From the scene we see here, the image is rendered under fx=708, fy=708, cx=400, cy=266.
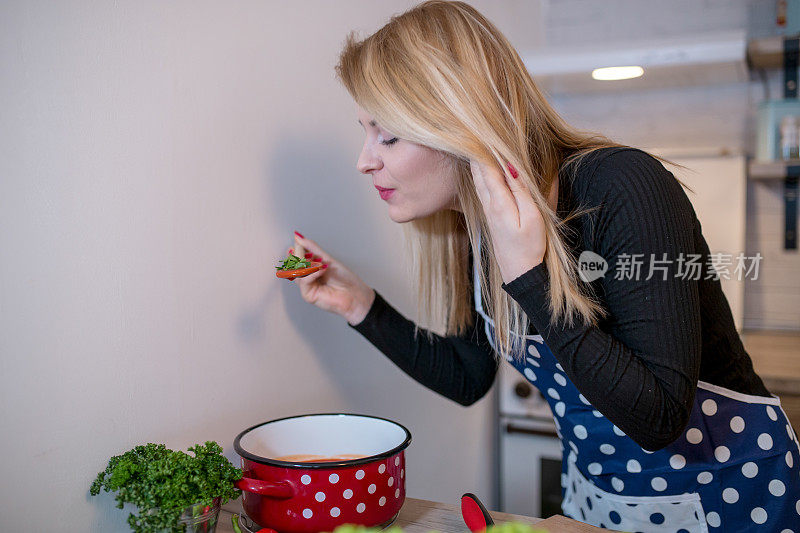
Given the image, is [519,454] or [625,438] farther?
[519,454]

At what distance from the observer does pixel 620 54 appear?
5.79 feet

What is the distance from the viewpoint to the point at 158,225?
Answer: 2.83 ft

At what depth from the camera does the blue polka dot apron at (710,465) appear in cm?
100

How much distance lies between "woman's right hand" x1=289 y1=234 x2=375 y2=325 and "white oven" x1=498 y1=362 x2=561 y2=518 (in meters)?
0.83

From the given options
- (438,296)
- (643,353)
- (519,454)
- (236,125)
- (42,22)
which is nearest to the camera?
(42,22)

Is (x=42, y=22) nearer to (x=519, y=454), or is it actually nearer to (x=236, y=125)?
(x=236, y=125)

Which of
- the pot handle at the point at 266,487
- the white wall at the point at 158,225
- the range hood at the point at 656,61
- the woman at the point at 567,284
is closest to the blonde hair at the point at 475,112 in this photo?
the woman at the point at 567,284

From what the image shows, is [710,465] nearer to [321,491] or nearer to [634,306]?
[634,306]

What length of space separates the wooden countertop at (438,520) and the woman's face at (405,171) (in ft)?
1.23

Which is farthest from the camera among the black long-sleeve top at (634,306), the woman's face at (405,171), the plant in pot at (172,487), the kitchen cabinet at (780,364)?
the kitchen cabinet at (780,364)

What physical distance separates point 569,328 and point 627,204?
16 centimetres

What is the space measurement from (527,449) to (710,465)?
0.95m

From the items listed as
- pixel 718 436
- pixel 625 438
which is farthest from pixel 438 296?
pixel 718 436

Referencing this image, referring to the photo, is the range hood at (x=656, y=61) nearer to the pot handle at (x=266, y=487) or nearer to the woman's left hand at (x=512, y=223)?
the woman's left hand at (x=512, y=223)
